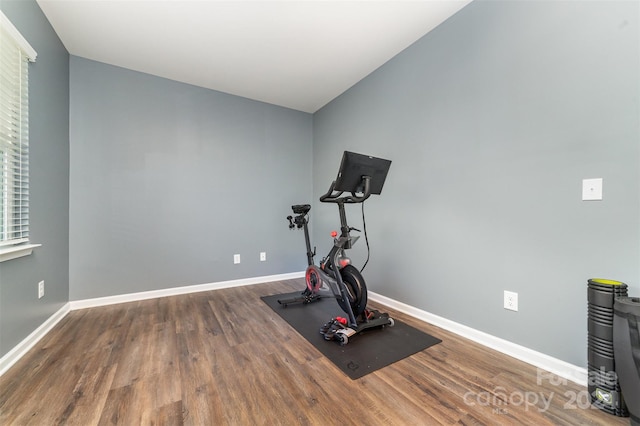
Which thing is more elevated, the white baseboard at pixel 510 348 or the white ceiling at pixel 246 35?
the white ceiling at pixel 246 35

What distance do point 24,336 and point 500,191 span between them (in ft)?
11.7

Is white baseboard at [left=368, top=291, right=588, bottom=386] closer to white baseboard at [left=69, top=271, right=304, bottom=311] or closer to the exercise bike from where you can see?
the exercise bike

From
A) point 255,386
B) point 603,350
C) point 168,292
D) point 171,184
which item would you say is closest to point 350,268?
point 255,386

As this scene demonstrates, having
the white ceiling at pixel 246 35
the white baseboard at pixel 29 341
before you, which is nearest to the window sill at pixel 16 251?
the white baseboard at pixel 29 341

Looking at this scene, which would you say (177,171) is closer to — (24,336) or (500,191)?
(24,336)

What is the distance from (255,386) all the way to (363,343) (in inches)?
33.4

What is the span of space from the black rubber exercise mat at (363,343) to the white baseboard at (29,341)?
1.83m

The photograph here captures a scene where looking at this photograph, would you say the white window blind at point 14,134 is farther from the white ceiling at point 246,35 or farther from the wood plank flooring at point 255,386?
the wood plank flooring at point 255,386

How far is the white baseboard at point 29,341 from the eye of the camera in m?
1.58

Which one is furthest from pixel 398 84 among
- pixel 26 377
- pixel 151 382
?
pixel 26 377

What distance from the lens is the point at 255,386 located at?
1467mm

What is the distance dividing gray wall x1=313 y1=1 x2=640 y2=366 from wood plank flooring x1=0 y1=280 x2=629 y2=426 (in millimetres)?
387

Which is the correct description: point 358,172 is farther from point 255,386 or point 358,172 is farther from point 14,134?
point 14,134

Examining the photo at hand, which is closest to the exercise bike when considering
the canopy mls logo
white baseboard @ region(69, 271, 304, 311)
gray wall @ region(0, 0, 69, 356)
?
the canopy mls logo
